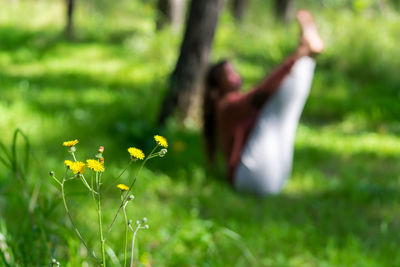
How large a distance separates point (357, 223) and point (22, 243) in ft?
7.21

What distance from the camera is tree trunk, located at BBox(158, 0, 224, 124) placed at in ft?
15.5

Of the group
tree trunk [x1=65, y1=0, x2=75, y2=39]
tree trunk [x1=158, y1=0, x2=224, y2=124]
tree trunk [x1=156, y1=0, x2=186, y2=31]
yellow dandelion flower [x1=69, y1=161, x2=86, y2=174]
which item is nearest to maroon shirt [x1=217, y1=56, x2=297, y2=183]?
tree trunk [x1=158, y1=0, x2=224, y2=124]

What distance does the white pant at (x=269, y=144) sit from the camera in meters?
3.71

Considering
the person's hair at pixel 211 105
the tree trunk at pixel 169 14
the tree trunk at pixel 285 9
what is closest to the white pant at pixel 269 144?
the person's hair at pixel 211 105

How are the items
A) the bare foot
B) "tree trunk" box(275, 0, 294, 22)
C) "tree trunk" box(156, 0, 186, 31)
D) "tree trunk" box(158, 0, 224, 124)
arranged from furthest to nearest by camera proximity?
"tree trunk" box(275, 0, 294, 22), "tree trunk" box(156, 0, 186, 31), "tree trunk" box(158, 0, 224, 124), the bare foot

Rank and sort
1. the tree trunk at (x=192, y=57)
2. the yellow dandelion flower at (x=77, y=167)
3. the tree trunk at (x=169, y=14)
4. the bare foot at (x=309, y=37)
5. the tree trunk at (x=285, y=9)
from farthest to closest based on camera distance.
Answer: the tree trunk at (x=285, y=9) < the tree trunk at (x=169, y=14) < the tree trunk at (x=192, y=57) < the bare foot at (x=309, y=37) < the yellow dandelion flower at (x=77, y=167)

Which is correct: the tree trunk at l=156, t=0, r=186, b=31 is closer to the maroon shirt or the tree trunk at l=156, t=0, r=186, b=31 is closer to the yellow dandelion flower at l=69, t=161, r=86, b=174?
the maroon shirt

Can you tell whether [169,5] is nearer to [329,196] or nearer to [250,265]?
[329,196]

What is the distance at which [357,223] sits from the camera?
3275 mm

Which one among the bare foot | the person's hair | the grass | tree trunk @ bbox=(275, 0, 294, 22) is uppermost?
the bare foot

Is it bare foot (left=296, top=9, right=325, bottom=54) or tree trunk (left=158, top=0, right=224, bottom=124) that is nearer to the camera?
bare foot (left=296, top=9, right=325, bottom=54)

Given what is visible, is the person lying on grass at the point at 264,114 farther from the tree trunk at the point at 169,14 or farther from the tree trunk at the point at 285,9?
the tree trunk at the point at 285,9

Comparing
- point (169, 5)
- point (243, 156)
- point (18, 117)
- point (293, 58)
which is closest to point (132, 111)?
point (18, 117)

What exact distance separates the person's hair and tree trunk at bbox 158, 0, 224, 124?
33.8 inches
